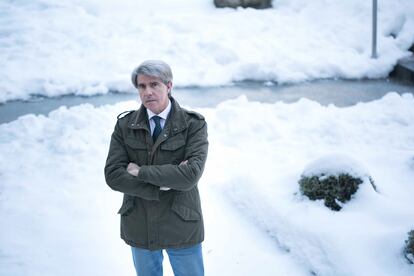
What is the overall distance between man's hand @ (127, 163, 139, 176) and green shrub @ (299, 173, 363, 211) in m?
2.11

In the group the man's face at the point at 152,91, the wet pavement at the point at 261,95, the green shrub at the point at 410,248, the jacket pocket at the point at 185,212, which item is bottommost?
the wet pavement at the point at 261,95

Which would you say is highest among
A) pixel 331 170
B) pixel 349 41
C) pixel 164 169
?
pixel 164 169

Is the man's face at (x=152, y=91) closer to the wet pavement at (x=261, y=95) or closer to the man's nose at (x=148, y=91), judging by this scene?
the man's nose at (x=148, y=91)

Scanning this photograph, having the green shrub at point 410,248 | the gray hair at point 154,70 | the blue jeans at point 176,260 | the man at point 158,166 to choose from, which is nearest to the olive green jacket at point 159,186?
the man at point 158,166

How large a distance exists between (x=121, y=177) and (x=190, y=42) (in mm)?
8008

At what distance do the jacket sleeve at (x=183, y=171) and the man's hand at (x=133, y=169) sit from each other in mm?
74

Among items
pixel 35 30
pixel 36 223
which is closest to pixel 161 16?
pixel 35 30

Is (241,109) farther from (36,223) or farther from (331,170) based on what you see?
(36,223)

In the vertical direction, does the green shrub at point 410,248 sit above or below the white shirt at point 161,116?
below

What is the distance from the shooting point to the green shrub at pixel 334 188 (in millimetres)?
4223

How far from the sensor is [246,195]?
4.78m

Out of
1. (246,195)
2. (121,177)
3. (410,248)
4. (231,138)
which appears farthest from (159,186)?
(231,138)

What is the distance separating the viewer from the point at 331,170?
4.24 metres

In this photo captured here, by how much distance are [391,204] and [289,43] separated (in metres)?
6.73
